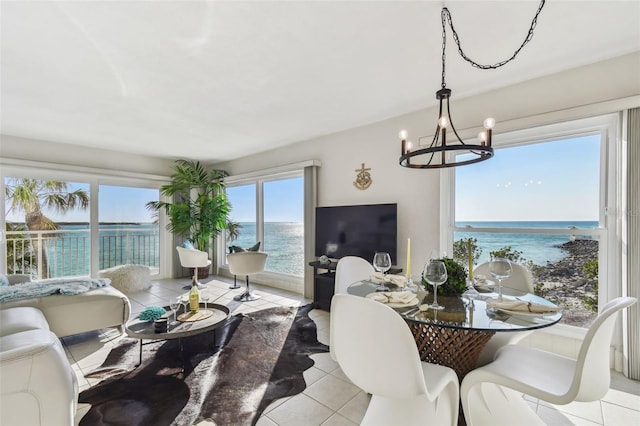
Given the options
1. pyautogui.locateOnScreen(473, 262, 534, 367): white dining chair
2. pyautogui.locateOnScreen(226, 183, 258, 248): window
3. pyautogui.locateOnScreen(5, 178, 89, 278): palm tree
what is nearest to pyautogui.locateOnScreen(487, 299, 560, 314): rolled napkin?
pyautogui.locateOnScreen(473, 262, 534, 367): white dining chair

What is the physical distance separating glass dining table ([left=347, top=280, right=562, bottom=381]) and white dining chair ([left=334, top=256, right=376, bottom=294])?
42 centimetres

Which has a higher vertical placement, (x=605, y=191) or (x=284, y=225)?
(x=605, y=191)

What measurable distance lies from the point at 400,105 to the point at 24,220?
5905mm

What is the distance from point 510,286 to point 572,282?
3.09 ft

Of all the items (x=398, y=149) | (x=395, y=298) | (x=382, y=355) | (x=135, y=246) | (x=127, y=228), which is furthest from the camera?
(x=135, y=246)

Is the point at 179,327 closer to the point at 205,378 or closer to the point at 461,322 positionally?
the point at 205,378

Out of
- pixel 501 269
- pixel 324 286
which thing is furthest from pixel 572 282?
pixel 324 286

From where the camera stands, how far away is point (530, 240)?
2701 mm

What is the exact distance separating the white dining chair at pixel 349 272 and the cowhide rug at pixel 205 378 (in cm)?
72

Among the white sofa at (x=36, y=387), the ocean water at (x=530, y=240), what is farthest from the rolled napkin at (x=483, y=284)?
the white sofa at (x=36, y=387)

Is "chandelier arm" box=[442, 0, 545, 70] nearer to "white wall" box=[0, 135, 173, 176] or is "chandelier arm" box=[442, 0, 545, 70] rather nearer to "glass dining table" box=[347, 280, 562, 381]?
"glass dining table" box=[347, 280, 562, 381]

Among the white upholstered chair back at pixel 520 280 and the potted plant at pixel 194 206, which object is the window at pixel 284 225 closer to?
the potted plant at pixel 194 206

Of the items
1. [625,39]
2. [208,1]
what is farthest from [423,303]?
[625,39]

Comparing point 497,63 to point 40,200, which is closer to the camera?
point 497,63
